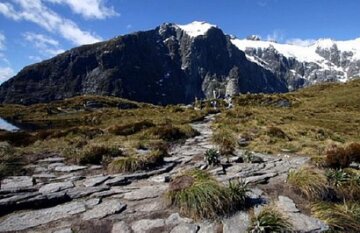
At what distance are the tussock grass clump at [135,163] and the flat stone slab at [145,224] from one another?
14.8ft

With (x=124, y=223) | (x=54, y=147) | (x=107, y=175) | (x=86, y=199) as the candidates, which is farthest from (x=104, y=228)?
(x=54, y=147)

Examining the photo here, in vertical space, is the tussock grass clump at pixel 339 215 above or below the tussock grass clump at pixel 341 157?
below

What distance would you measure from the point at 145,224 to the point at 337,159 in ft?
25.3

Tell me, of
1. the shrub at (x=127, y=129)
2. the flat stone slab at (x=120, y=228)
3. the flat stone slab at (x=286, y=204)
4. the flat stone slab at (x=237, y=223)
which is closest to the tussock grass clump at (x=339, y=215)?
the flat stone slab at (x=286, y=204)

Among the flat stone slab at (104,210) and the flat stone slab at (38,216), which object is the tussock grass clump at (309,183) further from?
the flat stone slab at (38,216)

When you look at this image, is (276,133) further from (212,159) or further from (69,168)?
(69,168)

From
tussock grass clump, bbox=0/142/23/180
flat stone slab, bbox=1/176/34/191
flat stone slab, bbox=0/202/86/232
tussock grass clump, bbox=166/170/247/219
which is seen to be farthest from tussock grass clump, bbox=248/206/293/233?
tussock grass clump, bbox=0/142/23/180

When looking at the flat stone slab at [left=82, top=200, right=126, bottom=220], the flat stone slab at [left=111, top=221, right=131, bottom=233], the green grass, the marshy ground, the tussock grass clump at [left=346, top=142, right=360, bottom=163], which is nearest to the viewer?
the flat stone slab at [left=111, top=221, right=131, bottom=233]

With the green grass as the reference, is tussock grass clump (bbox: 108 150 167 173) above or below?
above

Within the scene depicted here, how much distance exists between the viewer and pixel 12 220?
923 centimetres

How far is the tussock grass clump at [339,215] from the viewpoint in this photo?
8859 mm

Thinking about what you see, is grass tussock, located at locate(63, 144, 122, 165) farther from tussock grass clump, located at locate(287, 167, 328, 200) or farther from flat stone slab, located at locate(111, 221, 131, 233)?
tussock grass clump, located at locate(287, 167, 328, 200)

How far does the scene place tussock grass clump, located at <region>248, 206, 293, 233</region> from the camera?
27.2 feet

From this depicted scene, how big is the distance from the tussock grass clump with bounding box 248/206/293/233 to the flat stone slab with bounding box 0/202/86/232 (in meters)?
4.14
